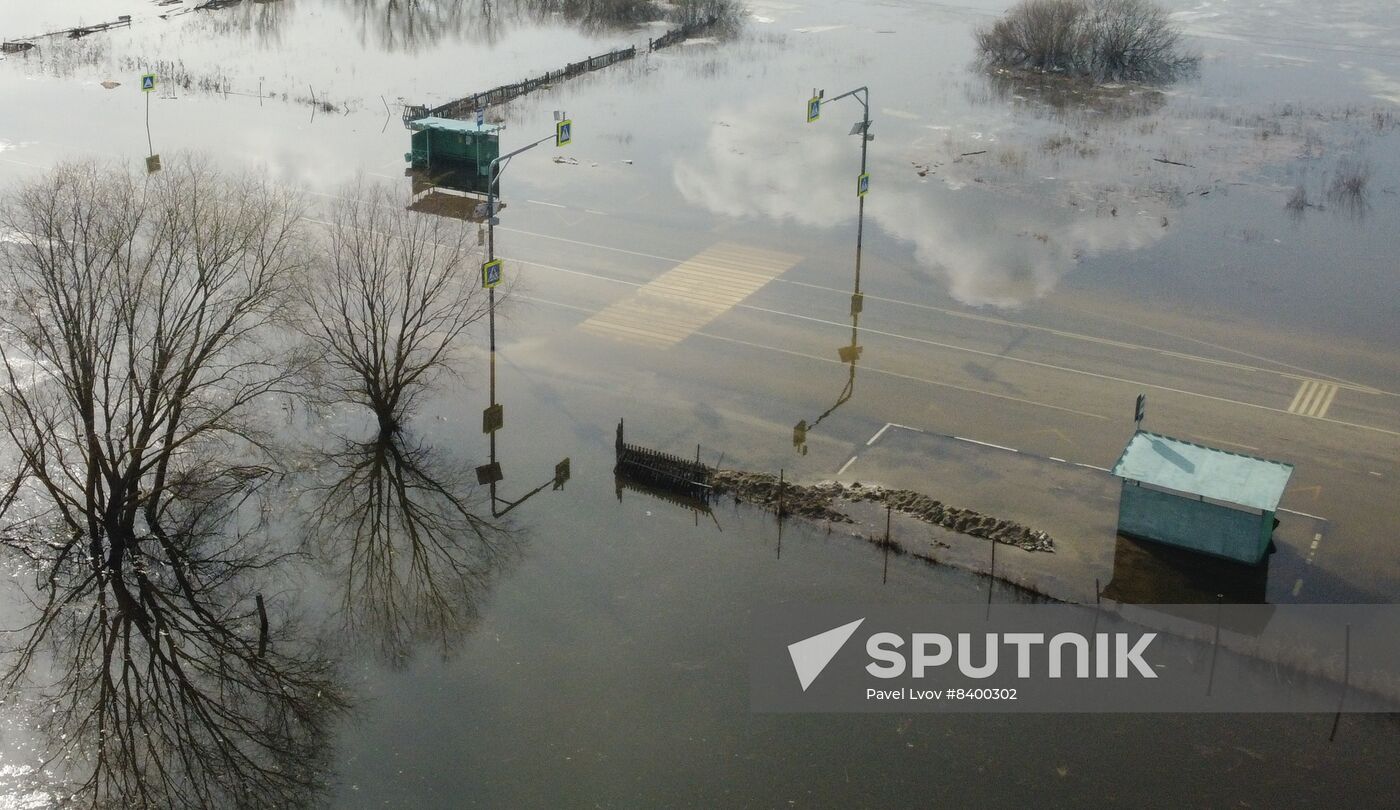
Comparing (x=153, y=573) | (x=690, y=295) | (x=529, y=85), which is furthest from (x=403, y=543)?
(x=529, y=85)

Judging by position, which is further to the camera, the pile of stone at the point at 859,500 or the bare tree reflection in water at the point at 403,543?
the pile of stone at the point at 859,500

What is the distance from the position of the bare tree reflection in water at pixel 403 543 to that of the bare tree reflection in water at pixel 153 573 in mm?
1741

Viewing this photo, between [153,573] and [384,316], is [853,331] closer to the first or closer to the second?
[384,316]

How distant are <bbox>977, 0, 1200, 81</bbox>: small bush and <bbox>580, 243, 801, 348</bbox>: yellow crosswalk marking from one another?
4539cm

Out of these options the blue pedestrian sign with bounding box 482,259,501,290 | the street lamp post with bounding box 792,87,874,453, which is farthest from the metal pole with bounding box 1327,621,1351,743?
the blue pedestrian sign with bounding box 482,259,501,290

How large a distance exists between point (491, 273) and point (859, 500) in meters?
13.9

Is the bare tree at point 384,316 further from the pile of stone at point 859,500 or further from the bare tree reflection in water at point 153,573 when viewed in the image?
the pile of stone at point 859,500

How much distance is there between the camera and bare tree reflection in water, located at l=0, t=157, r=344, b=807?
28781 mm

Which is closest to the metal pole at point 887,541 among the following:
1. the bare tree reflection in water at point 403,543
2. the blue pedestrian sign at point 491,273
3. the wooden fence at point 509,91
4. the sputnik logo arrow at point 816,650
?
the sputnik logo arrow at point 816,650

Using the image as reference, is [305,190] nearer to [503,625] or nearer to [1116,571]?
[503,625]

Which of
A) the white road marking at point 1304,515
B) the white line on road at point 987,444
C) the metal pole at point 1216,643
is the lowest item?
the metal pole at point 1216,643

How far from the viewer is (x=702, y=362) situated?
154ft

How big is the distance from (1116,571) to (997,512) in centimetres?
390

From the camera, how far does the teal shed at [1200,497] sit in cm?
3453
